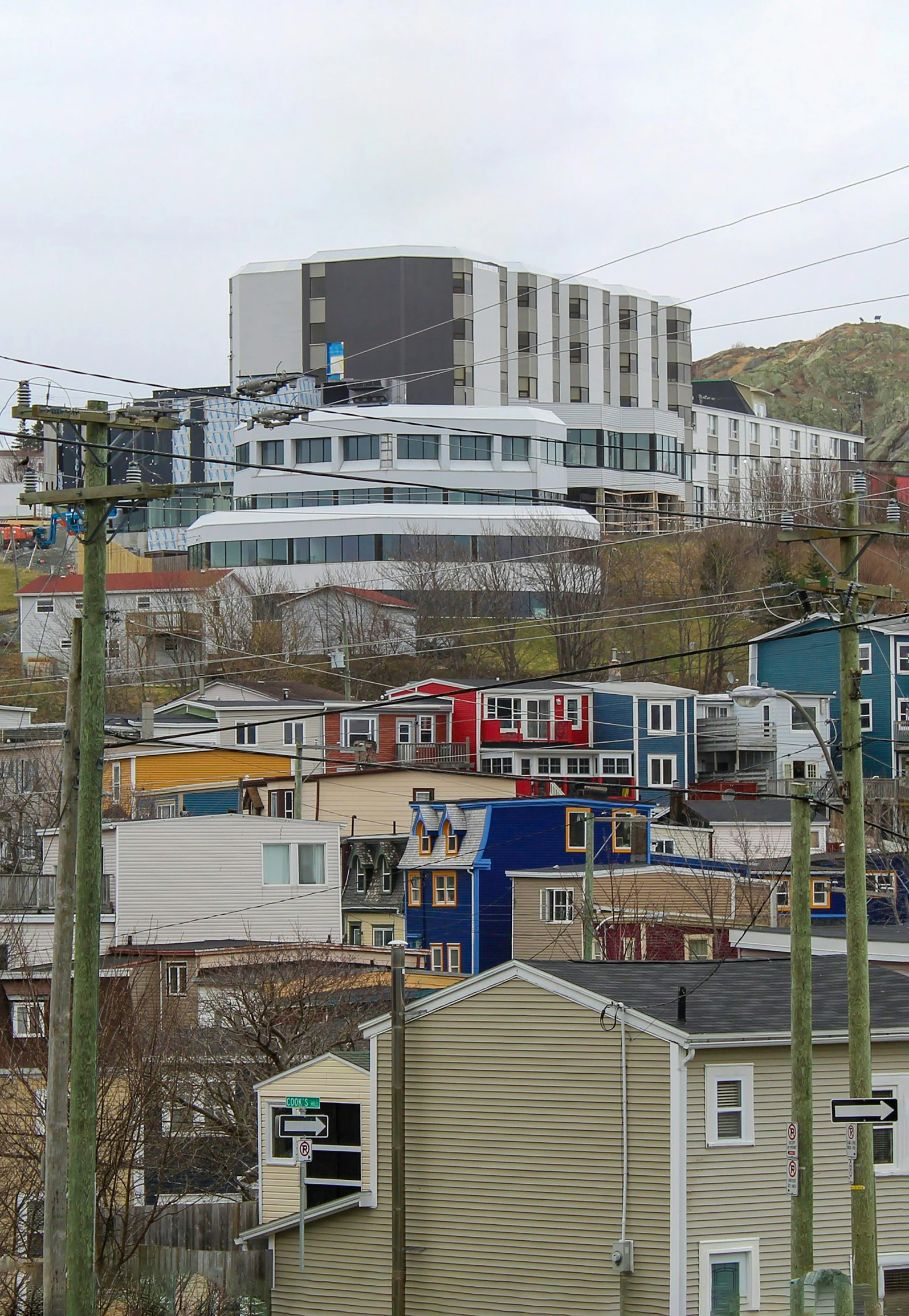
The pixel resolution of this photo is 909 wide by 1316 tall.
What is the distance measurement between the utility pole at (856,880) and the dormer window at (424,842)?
3933cm

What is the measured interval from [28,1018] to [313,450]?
8487 centimetres

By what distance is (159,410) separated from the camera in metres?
19.5

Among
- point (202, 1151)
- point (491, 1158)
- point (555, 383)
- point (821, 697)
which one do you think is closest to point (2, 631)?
point (555, 383)

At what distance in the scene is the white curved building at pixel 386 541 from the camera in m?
105

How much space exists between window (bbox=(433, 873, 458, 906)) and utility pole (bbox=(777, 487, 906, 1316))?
38.1m

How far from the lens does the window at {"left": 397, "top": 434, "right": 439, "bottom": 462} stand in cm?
11469

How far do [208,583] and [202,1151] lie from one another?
73.2 metres

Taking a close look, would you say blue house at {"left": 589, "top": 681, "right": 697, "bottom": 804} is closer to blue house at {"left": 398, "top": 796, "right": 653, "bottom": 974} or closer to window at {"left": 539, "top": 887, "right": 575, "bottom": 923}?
blue house at {"left": 398, "top": 796, "right": 653, "bottom": 974}

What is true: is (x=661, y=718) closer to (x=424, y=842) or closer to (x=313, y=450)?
(x=424, y=842)

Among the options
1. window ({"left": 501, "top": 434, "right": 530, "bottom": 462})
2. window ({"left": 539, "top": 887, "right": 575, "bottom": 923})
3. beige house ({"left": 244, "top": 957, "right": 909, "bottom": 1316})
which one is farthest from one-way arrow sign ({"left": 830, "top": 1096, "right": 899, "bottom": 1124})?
window ({"left": 501, "top": 434, "right": 530, "bottom": 462})

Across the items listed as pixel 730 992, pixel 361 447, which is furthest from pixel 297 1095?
pixel 361 447

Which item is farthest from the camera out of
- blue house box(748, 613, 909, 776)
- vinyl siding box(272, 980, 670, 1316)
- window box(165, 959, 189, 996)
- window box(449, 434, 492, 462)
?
window box(449, 434, 492, 462)

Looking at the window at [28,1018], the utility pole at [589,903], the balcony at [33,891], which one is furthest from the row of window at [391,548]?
the window at [28,1018]

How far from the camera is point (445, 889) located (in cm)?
5766
